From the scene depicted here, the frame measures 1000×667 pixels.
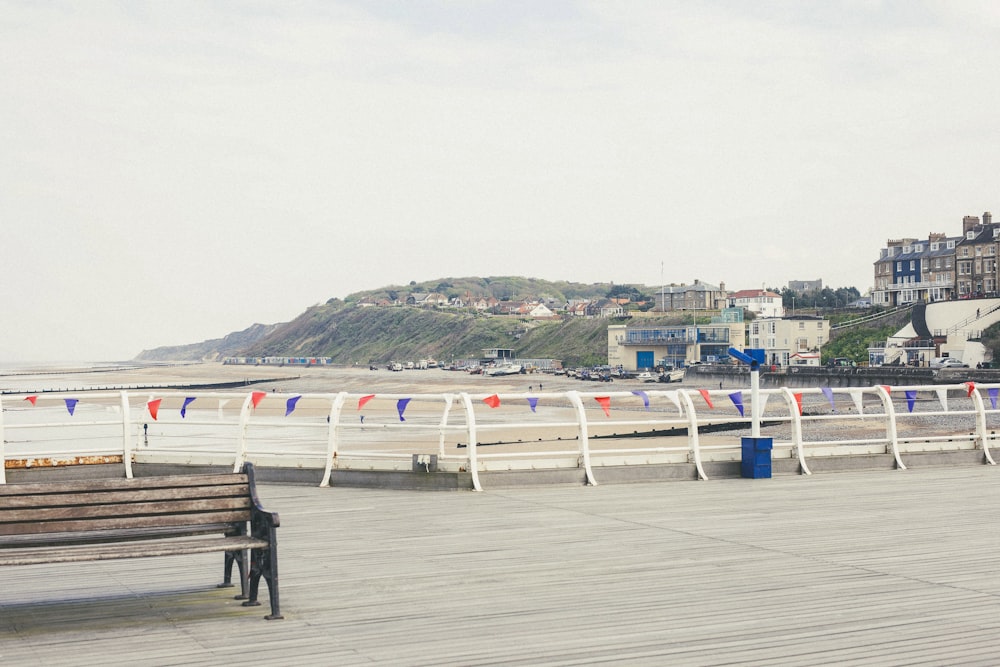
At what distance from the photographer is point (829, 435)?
42531 mm

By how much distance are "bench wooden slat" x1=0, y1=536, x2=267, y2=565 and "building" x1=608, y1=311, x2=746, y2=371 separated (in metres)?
109

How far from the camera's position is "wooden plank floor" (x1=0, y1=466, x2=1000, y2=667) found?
18.8ft

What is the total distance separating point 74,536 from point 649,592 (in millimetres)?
3900

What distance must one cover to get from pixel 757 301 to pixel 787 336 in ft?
181

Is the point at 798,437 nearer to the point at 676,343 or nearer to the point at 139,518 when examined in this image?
the point at 139,518

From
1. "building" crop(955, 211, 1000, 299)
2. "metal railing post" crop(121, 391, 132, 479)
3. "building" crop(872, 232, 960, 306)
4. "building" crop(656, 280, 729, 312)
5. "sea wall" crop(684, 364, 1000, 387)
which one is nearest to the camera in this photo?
"metal railing post" crop(121, 391, 132, 479)

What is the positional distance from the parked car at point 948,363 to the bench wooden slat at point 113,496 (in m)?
84.2

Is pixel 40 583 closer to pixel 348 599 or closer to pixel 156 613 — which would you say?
pixel 156 613

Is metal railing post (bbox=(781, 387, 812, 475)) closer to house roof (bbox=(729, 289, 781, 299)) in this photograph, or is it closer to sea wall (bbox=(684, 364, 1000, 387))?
sea wall (bbox=(684, 364, 1000, 387))

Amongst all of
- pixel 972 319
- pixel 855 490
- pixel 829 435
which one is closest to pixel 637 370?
pixel 972 319

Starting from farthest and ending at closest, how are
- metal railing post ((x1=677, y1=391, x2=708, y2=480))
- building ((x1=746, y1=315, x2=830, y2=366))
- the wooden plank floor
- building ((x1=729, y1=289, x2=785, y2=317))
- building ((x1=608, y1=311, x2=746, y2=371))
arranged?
building ((x1=729, y1=289, x2=785, y2=317)) → building ((x1=608, y1=311, x2=746, y2=371)) → building ((x1=746, y1=315, x2=830, y2=366)) → metal railing post ((x1=677, y1=391, x2=708, y2=480)) → the wooden plank floor

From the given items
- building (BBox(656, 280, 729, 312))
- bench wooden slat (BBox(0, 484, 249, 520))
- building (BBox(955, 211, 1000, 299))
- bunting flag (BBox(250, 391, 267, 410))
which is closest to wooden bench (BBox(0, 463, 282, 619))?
bench wooden slat (BBox(0, 484, 249, 520))

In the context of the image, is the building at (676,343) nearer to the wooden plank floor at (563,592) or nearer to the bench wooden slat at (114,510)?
the wooden plank floor at (563,592)

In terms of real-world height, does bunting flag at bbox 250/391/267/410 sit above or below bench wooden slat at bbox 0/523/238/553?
above
